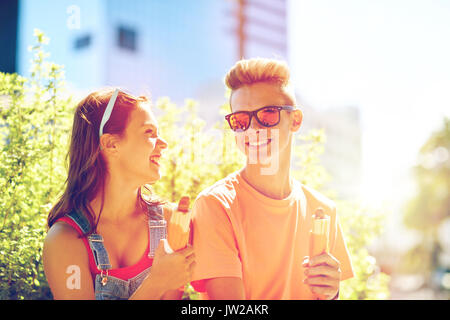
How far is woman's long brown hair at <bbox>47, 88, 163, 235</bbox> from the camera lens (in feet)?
7.25

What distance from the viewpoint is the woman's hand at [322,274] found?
77.9 inches

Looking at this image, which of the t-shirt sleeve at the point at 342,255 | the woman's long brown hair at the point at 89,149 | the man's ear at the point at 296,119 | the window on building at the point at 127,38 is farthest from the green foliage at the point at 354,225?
the window on building at the point at 127,38

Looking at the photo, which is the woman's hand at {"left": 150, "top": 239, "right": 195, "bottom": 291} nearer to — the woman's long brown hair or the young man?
the young man

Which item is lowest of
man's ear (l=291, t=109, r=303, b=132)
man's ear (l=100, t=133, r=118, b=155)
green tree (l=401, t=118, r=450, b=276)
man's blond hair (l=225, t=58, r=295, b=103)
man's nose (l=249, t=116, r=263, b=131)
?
green tree (l=401, t=118, r=450, b=276)

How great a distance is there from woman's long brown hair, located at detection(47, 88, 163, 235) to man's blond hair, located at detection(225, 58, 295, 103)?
461mm

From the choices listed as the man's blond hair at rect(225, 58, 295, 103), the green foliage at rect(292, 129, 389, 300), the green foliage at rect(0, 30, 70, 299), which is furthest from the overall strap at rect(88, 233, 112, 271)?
the green foliage at rect(292, 129, 389, 300)

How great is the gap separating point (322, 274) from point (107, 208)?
3.45 feet

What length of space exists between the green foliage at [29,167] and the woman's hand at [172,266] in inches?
36.3

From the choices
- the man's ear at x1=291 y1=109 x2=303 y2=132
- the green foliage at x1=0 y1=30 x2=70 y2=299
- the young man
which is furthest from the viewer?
the green foliage at x1=0 y1=30 x2=70 y2=299

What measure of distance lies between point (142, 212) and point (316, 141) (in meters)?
1.49

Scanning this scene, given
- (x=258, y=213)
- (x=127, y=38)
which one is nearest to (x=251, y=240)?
(x=258, y=213)

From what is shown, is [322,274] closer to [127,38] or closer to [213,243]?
[213,243]

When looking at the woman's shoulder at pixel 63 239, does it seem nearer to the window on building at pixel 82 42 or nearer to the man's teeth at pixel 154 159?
the man's teeth at pixel 154 159
